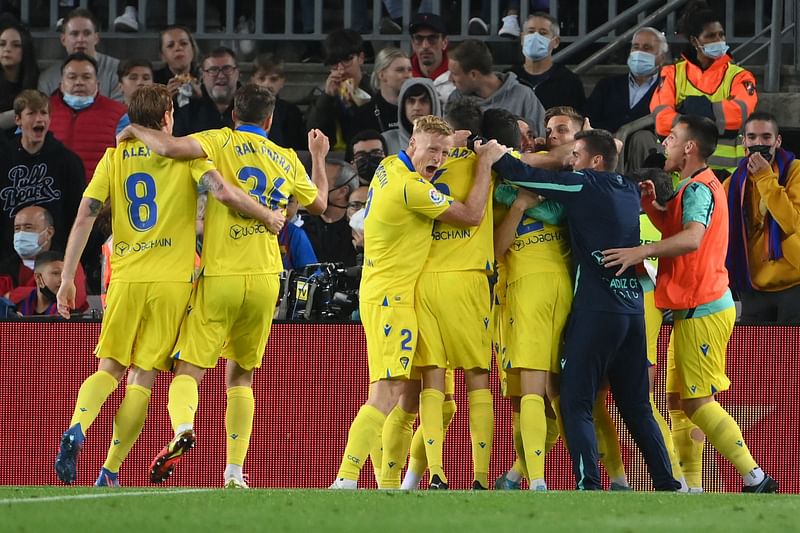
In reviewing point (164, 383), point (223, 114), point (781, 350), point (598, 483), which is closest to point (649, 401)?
point (598, 483)

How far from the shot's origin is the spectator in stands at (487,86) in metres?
12.6

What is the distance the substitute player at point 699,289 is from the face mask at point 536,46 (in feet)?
12.6

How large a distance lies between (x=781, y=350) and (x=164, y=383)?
4272 mm

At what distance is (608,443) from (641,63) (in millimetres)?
4661

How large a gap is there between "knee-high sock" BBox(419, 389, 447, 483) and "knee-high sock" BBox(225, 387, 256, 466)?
1.07 m

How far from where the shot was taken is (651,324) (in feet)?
33.3

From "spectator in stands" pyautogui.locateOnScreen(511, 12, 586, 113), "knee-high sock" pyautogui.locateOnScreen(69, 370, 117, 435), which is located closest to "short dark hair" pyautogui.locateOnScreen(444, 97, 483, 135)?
"knee-high sock" pyautogui.locateOnScreen(69, 370, 117, 435)

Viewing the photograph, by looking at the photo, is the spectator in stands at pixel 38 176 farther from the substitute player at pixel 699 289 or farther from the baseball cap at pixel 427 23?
the substitute player at pixel 699 289

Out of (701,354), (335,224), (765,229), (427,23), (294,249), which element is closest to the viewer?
(701,354)

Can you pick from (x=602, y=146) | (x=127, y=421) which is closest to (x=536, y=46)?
(x=602, y=146)

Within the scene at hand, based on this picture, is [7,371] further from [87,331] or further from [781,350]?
[781,350]

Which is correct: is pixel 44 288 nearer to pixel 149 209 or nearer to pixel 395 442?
pixel 149 209

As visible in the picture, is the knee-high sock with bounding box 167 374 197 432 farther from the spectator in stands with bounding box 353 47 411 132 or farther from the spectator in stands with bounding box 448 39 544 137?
the spectator in stands with bounding box 353 47 411 132

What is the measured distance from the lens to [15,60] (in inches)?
555
